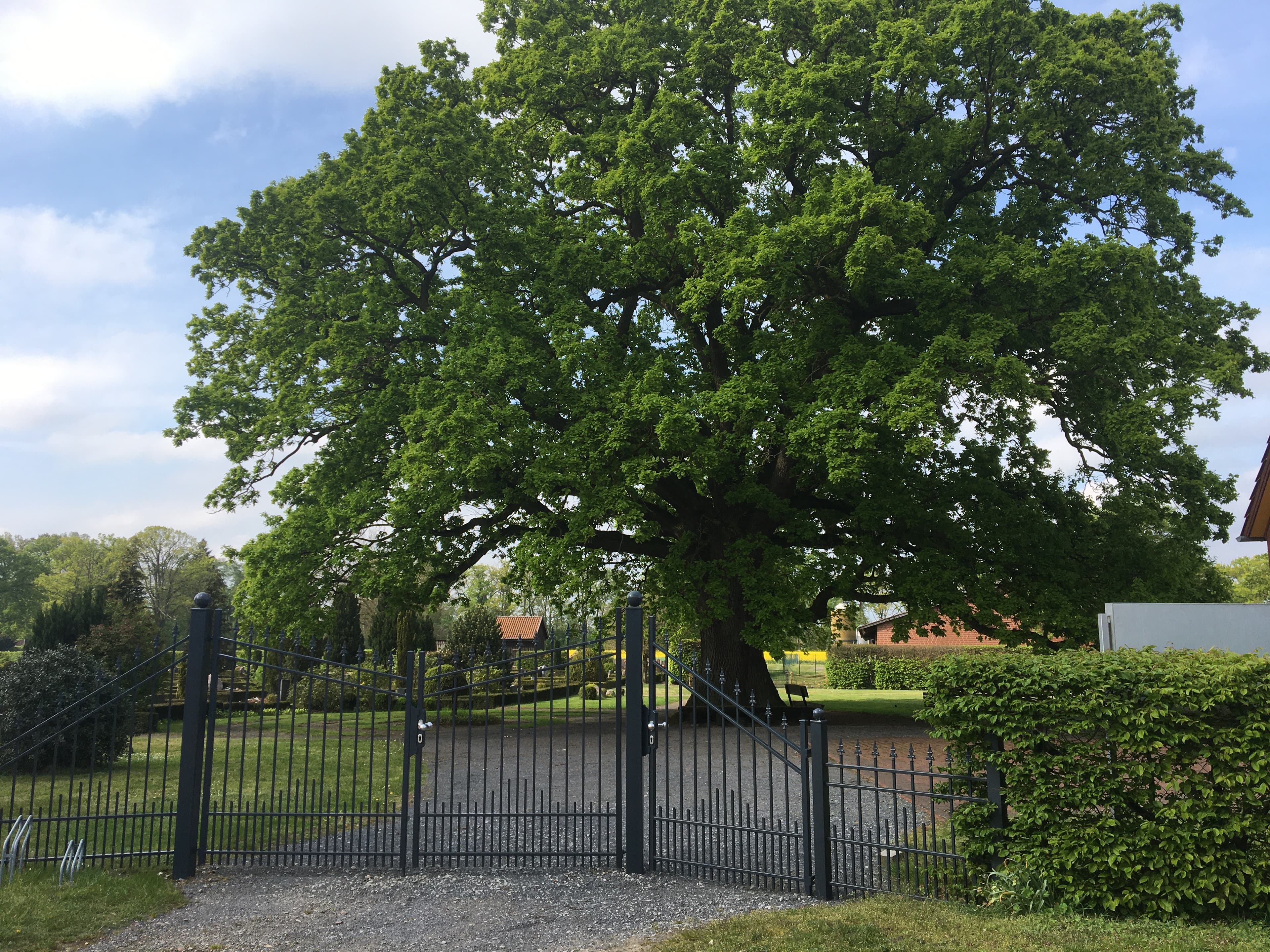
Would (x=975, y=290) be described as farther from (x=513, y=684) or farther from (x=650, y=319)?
(x=513, y=684)

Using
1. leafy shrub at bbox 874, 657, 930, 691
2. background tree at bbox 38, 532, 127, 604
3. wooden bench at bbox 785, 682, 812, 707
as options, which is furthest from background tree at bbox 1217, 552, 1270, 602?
background tree at bbox 38, 532, 127, 604

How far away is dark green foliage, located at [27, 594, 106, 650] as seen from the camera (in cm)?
2002

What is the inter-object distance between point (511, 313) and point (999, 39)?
11.8m

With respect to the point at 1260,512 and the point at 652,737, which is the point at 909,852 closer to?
the point at 652,737

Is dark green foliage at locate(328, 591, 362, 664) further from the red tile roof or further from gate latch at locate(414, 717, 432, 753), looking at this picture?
gate latch at locate(414, 717, 432, 753)

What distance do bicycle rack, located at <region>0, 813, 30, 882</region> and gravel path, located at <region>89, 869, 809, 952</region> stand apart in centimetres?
162

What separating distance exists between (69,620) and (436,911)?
17655 mm

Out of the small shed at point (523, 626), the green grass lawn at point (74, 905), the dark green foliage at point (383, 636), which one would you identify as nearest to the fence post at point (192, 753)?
the green grass lawn at point (74, 905)

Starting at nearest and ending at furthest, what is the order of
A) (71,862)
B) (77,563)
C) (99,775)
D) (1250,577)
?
(71,862) → (99,775) → (1250,577) → (77,563)

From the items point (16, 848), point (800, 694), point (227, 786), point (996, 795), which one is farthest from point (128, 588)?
point (996, 795)

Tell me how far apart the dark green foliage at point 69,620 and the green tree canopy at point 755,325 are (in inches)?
170

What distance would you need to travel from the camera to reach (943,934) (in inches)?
244

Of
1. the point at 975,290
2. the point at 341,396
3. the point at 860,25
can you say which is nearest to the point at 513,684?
the point at 341,396

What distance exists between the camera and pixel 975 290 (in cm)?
1820
